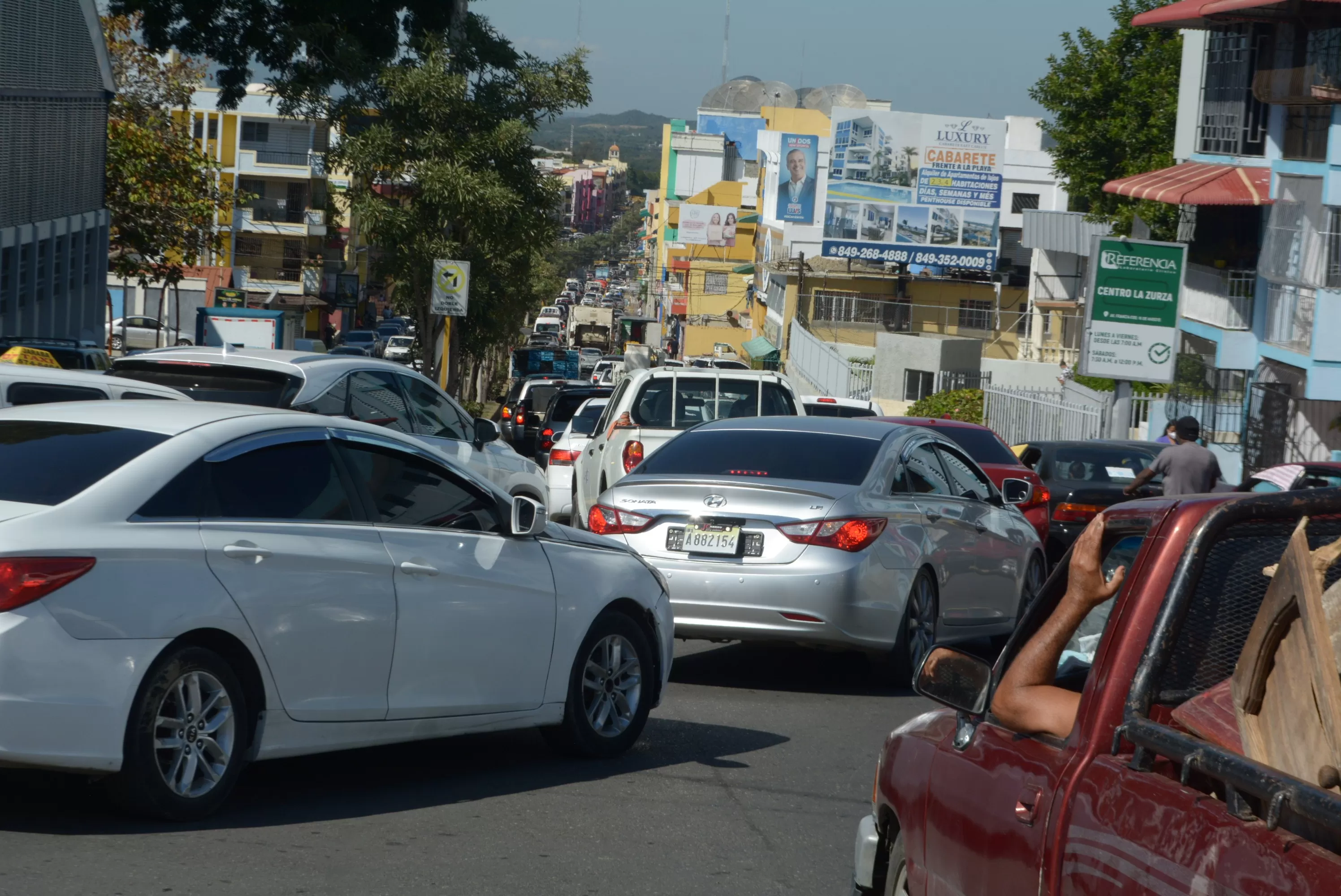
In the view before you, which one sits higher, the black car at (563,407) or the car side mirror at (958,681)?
the car side mirror at (958,681)

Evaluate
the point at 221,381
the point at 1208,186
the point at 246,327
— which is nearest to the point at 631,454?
the point at 221,381

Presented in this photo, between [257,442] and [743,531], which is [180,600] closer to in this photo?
[257,442]

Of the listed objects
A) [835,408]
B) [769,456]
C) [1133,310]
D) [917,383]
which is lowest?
[917,383]

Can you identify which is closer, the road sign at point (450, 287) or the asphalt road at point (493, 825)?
the asphalt road at point (493, 825)

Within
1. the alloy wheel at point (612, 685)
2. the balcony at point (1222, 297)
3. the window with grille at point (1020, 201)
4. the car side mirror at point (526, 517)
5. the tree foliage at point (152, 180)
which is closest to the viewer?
the car side mirror at point (526, 517)

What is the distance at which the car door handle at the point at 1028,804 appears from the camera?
3328 millimetres

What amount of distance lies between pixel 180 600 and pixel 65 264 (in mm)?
32794

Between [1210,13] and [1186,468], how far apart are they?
2082 cm

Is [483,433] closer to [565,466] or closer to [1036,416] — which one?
[565,466]

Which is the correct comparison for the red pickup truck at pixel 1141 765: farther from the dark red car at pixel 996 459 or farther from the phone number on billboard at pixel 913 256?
the phone number on billboard at pixel 913 256

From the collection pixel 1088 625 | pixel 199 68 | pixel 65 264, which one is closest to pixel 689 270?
pixel 199 68

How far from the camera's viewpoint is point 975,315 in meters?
71.8

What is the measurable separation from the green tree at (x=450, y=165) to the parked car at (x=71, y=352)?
12.7 metres

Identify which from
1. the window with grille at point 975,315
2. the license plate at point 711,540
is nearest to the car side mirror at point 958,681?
the license plate at point 711,540
